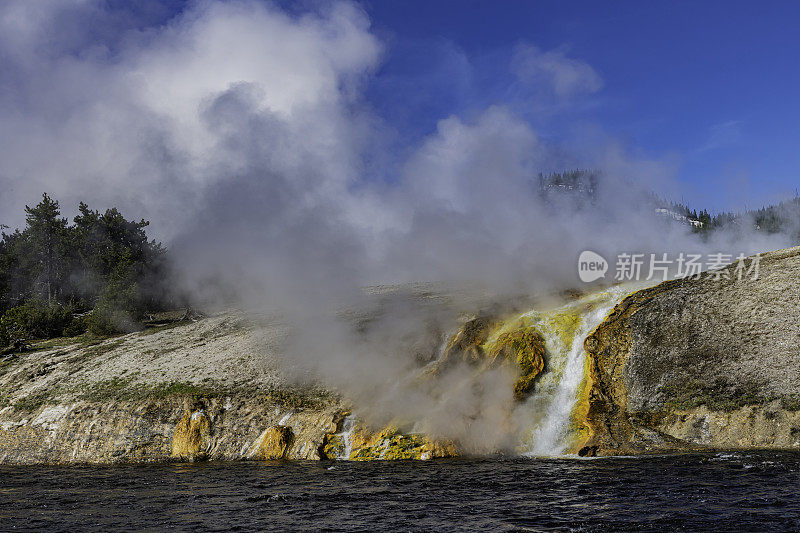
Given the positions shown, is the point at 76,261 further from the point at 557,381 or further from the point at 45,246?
the point at 557,381

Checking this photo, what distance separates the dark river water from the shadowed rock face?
6.83 ft

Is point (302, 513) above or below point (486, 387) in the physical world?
below

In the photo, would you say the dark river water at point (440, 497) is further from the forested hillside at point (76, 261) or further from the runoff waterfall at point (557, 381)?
the forested hillside at point (76, 261)

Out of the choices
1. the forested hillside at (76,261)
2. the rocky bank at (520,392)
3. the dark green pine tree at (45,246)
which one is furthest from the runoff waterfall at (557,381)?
the dark green pine tree at (45,246)

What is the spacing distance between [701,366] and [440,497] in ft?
47.9

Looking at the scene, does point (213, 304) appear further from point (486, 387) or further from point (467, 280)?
point (486, 387)

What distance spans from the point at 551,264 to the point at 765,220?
93.6m

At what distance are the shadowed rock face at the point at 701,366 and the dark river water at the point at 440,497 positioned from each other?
2.08 m

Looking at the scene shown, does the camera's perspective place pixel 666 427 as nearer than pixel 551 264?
Yes

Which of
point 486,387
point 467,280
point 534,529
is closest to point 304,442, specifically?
point 486,387

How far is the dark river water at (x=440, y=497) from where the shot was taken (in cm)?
1344

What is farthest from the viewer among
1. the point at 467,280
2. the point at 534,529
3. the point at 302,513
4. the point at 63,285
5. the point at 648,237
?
the point at 63,285

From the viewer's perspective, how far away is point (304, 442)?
25.7 metres

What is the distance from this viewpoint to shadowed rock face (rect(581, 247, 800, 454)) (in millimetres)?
21641
